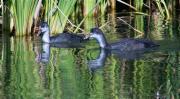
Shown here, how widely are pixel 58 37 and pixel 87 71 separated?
342 centimetres

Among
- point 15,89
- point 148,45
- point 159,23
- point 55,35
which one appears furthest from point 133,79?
point 159,23

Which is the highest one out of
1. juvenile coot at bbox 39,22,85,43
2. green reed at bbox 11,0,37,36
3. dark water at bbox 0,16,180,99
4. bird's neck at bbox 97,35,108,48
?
green reed at bbox 11,0,37,36

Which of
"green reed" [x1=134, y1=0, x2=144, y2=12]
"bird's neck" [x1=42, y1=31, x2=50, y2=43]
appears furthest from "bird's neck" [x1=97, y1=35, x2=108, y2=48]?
"green reed" [x1=134, y1=0, x2=144, y2=12]

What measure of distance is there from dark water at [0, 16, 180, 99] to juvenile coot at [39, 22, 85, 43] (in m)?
0.19

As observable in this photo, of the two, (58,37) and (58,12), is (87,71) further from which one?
(58,12)

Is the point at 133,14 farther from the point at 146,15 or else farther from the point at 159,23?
the point at 159,23

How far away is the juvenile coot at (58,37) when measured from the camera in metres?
12.2

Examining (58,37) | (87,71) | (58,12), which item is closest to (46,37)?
(58,37)

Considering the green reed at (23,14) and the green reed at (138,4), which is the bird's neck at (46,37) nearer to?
the green reed at (23,14)

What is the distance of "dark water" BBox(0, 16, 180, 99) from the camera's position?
24.6 ft

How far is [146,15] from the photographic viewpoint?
16562mm

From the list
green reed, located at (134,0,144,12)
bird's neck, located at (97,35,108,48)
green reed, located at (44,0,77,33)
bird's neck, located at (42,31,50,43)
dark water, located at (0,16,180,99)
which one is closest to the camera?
dark water, located at (0,16,180,99)

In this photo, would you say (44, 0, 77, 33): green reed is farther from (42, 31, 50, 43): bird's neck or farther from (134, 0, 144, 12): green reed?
(134, 0, 144, 12): green reed

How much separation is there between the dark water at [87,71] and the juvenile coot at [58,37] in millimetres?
191
